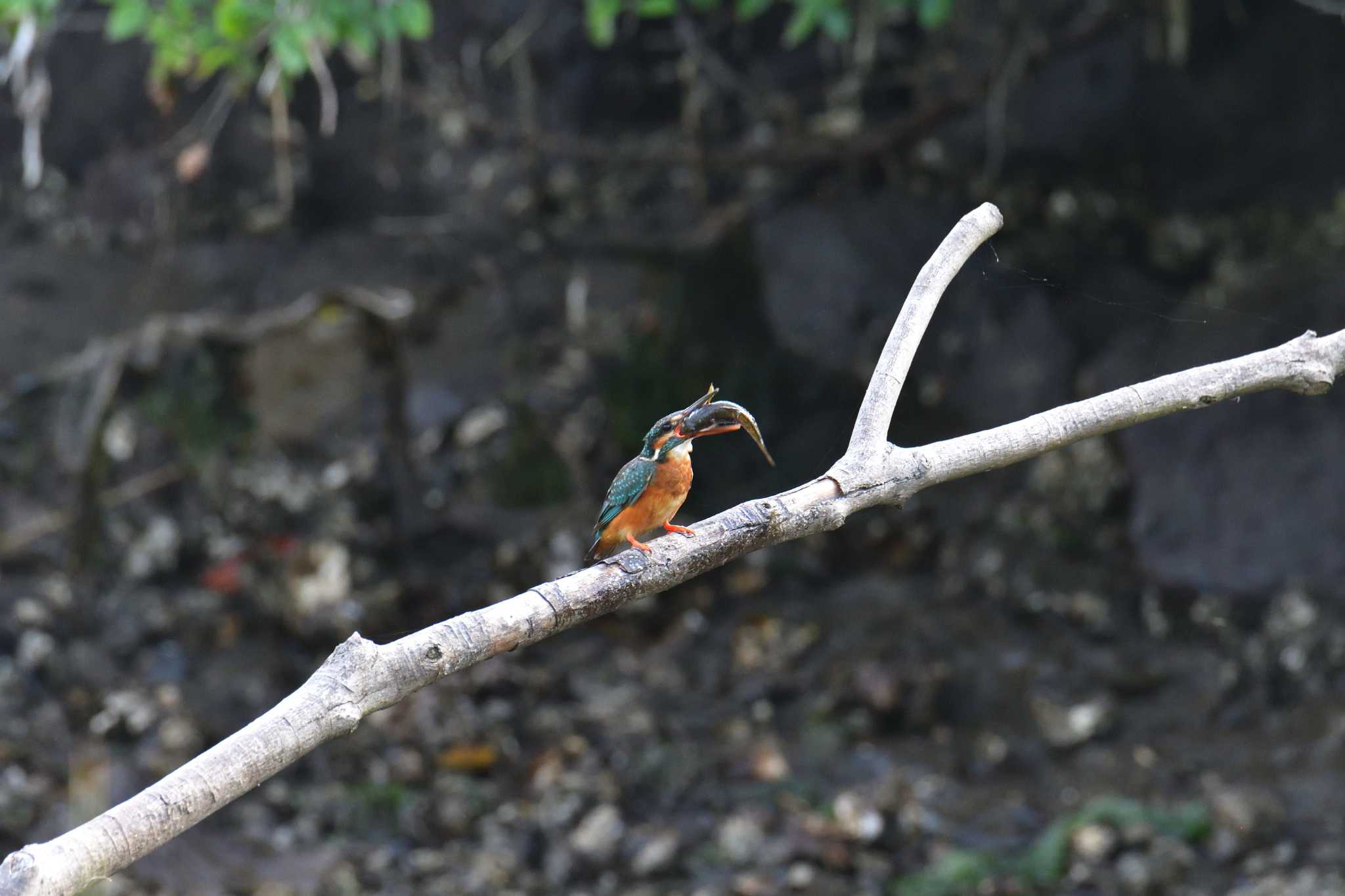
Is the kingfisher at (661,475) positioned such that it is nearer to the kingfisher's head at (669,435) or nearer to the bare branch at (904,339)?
the kingfisher's head at (669,435)

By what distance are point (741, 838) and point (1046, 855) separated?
1005 mm

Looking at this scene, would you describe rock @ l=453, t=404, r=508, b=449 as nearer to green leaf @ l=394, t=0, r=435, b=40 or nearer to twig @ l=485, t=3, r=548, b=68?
twig @ l=485, t=3, r=548, b=68

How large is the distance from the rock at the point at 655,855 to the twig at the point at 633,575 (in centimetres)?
310

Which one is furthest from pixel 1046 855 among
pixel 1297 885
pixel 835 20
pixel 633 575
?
pixel 633 575

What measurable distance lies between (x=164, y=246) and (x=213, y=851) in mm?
3400

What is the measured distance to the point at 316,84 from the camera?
686 cm

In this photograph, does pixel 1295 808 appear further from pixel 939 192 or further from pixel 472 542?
pixel 472 542

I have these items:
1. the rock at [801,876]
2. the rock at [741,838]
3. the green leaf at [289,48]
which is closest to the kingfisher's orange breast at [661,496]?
the green leaf at [289,48]

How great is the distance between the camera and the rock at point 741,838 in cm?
454

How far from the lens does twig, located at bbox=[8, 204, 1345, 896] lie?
1306 mm

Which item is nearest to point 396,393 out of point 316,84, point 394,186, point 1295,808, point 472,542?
point 472,542

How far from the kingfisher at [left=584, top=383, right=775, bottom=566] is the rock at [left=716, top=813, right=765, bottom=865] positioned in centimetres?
283

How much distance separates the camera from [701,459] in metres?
4.93

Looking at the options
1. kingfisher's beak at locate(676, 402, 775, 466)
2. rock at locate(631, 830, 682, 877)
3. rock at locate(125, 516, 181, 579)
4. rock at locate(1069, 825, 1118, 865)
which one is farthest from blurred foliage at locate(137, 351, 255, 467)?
kingfisher's beak at locate(676, 402, 775, 466)
